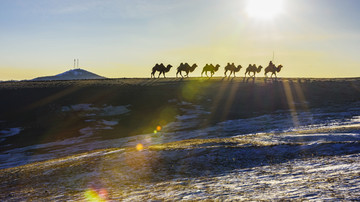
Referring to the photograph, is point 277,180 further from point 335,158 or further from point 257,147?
point 257,147

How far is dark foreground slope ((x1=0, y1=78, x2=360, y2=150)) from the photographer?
115 feet

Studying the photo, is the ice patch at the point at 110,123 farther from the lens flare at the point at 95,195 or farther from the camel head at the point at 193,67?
the camel head at the point at 193,67

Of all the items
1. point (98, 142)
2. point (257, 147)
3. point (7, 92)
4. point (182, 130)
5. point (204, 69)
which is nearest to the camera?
point (257, 147)

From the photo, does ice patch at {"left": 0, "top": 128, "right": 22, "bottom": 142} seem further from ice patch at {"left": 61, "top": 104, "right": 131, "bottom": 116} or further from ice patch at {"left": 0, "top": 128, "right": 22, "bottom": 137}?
ice patch at {"left": 61, "top": 104, "right": 131, "bottom": 116}

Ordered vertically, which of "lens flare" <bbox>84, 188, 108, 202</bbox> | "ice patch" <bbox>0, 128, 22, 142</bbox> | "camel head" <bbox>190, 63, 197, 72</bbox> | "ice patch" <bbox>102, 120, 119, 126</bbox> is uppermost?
"camel head" <bbox>190, 63, 197, 72</bbox>

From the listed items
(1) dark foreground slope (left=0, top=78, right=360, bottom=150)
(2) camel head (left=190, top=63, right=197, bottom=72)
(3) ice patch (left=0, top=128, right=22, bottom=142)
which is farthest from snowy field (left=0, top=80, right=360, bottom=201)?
(2) camel head (left=190, top=63, right=197, bottom=72)

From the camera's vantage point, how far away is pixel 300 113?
36.5m

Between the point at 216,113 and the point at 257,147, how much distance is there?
23224 millimetres

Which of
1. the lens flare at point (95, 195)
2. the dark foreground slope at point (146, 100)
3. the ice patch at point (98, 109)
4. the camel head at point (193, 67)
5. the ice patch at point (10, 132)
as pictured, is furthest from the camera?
the camel head at point (193, 67)

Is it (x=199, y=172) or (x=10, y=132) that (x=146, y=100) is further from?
(x=199, y=172)

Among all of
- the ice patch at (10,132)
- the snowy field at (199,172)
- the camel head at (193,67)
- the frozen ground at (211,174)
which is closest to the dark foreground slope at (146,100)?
the ice patch at (10,132)

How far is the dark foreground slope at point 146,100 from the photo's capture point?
35.2 metres

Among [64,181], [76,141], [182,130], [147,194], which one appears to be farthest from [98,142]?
[147,194]

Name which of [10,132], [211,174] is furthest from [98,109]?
[211,174]
